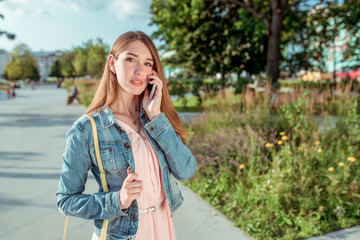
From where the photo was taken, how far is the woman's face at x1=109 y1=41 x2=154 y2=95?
4.41ft

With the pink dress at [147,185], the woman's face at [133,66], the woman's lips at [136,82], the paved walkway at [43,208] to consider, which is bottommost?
the paved walkway at [43,208]

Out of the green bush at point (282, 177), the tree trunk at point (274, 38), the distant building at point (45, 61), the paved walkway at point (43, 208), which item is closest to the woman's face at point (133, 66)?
the paved walkway at point (43, 208)

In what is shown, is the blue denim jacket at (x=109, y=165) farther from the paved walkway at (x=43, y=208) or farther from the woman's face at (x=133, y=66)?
the paved walkway at (x=43, y=208)

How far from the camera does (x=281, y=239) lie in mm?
3004

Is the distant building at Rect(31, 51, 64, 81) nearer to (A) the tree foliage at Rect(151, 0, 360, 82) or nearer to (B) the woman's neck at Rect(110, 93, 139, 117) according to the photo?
(A) the tree foliage at Rect(151, 0, 360, 82)

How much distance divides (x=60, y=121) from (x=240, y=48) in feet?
34.4

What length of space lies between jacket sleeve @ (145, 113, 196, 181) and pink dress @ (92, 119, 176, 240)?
0.07 meters

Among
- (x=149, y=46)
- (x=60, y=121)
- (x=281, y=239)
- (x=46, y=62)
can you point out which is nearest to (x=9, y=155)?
(x=60, y=121)

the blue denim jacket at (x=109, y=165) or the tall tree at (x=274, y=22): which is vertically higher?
the tall tree at (x=274, y=22)

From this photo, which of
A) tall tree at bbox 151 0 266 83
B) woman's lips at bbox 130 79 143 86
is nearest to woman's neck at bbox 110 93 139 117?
woman's lips at bbox 130 79 143 86

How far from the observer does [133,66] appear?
1.36 metres

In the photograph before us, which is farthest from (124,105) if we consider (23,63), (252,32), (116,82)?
(23,63)

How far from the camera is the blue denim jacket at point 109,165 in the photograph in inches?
47.4

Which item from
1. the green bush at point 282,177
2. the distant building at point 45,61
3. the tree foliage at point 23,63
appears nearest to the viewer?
the green bush at point 282,177
